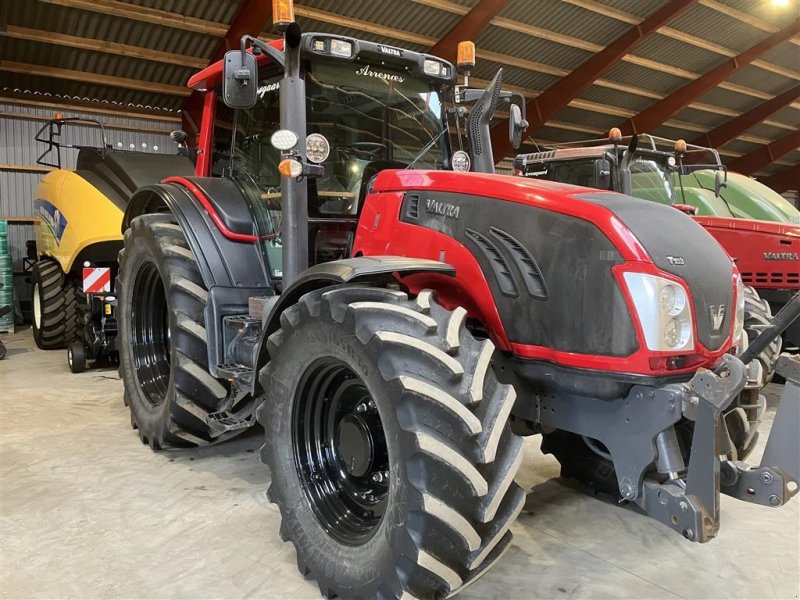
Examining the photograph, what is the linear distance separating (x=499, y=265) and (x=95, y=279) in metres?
4.96

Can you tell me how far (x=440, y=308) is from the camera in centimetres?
213

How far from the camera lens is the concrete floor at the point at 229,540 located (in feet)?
8.04

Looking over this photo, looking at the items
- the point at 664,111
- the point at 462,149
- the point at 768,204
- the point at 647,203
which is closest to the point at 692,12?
the point at 664,111

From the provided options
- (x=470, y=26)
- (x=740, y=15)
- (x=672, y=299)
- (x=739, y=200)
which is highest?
(x=740, y=15)

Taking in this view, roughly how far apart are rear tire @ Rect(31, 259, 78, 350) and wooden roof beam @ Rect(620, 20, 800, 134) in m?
12.2

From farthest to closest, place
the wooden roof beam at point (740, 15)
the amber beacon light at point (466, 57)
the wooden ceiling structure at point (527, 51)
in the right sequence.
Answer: the wooden roof beam at point (740, 15)
the wooden ceiling structure at point (527, 51)
the amber beacon light at point (466, 57)

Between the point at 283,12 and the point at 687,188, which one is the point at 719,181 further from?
the point at 283,12

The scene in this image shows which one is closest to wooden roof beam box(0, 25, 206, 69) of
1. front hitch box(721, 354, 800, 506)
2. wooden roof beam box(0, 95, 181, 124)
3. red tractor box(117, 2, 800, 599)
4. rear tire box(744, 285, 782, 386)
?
wooden roof beam box(0, 95, 181, 124)

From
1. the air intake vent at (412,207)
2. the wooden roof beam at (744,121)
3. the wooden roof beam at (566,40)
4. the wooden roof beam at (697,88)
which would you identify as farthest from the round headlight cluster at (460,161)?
the wooden roof beam at (744,121)

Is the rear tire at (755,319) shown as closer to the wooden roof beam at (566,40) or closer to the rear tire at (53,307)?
the rear tire at (53,307)

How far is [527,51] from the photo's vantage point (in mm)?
11391

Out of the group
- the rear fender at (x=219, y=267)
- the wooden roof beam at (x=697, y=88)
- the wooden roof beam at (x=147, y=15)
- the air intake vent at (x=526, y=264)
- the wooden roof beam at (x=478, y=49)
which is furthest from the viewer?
the wooden roof beam at (x=697, y=88)

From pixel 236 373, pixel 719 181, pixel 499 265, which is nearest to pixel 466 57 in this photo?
pixel 499 265

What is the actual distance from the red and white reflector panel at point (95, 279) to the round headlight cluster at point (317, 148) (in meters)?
3.87
